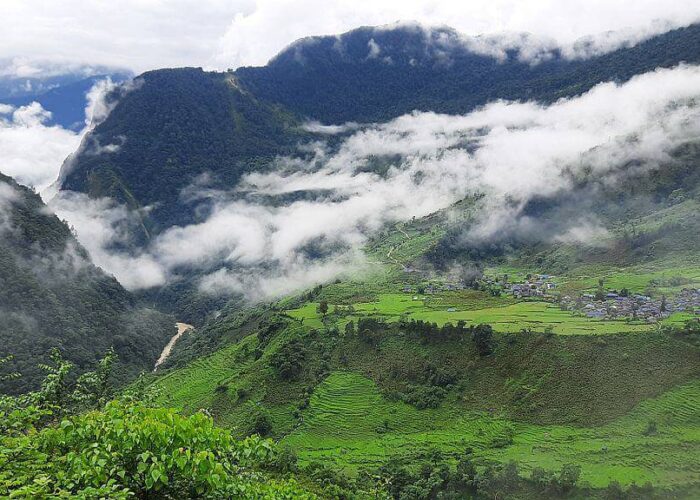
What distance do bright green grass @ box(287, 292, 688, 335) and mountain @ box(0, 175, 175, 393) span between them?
178 ft

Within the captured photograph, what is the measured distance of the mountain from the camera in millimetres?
115500

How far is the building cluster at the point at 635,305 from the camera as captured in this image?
273 feet

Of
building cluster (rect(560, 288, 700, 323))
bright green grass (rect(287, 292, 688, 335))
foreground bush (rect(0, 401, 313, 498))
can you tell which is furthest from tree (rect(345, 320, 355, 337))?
foreground bush (rect(0, 401, 313, 498))

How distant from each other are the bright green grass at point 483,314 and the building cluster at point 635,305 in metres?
2.86

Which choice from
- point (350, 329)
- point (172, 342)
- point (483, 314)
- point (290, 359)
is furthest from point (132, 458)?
point (172, 342)

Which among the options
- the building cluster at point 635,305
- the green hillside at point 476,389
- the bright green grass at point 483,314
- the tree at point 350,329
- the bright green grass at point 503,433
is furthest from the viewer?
the tree at point 350,329

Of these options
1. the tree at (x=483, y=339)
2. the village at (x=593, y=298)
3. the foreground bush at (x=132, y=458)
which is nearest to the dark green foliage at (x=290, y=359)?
the tree at (x=483, y=339)

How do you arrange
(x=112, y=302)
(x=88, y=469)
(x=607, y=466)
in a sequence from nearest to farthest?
(x=88, y=469)
(x=607, y=466)
(x=112, y=302)

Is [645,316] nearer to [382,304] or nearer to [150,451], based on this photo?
[382,304]

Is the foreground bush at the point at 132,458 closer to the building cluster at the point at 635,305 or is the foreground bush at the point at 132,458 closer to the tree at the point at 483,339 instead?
the tree at the point at 483,339

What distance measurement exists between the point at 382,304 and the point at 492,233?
85.3m

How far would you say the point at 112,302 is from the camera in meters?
156

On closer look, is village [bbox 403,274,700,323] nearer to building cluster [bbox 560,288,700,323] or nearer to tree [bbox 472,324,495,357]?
building cluster [bbox 560,288,700,323]

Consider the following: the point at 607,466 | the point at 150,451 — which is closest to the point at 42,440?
the point at 150,451
